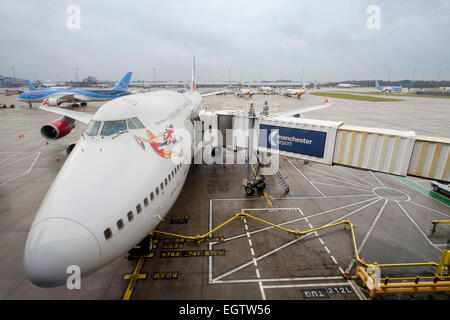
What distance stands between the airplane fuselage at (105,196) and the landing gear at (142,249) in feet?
8.02

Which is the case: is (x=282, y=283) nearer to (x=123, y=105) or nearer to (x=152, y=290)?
(x=152, y=290)

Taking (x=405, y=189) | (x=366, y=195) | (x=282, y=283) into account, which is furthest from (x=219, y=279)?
(x=405, y=189)

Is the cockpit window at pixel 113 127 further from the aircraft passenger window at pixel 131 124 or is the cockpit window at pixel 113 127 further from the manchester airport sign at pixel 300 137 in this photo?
the manchester airport sign at pixel 300 137

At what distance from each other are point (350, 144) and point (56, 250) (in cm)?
1374

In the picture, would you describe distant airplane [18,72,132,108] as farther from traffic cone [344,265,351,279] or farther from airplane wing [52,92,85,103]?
traffic cone [344,265,351,279]

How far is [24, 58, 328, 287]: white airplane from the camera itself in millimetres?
6305

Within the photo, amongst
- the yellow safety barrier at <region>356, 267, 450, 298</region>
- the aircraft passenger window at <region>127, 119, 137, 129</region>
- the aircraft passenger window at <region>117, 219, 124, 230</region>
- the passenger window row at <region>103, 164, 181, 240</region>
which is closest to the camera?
the passenger window row at <region>103, 164, 181, 240</region>

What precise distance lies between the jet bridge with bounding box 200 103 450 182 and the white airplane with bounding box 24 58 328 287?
7.14 m

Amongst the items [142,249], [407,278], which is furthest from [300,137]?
[142,249]

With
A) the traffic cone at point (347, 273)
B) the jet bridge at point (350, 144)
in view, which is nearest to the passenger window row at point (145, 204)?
the jet bridge at point (350, 144)

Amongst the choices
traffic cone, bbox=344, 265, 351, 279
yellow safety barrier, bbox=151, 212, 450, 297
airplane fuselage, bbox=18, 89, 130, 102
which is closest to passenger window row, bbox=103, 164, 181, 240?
yellow safety barrier, bbox=151, 212, 450, 297

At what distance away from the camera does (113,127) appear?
10.0 m

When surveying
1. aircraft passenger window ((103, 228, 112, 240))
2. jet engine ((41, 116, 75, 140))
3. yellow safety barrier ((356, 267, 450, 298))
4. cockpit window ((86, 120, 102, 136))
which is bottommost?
yellow safety barrier ((356, 267, 450, 298))

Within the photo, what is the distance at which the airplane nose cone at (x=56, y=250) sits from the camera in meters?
6.12
